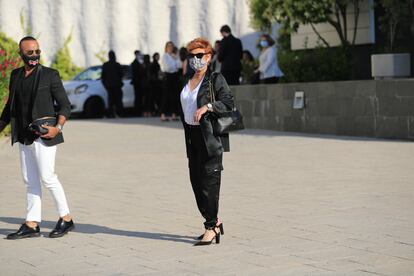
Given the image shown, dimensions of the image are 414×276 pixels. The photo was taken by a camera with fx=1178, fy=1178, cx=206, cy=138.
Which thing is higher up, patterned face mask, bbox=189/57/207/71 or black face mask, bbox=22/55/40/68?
black face mask, bbox=22/55/40/68

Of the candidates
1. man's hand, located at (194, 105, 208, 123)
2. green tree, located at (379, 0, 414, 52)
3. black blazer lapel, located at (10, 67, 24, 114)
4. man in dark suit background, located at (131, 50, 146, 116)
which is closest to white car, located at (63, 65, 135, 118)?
man in dark suit background, located at (131, 50, 146, 116)

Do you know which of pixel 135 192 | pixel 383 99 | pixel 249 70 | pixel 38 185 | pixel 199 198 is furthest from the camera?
pixel 249 70

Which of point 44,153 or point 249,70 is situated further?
point 249,70

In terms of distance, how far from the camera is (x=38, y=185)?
32.0ft

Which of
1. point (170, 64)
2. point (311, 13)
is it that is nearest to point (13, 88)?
point (311, 13)

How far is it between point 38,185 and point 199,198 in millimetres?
1487

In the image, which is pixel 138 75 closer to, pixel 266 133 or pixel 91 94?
pixel 91 94

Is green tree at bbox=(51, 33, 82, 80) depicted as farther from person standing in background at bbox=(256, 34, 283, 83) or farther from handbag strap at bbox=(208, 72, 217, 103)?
handbag strap at bbox=(208, 72, 217, 103)

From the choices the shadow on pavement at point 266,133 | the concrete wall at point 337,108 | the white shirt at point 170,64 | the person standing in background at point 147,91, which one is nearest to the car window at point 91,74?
the person standing in background at point 147,91

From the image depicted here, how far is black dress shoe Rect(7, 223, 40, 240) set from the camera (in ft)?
31.4

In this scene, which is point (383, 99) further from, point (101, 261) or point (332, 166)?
point (101, 261)

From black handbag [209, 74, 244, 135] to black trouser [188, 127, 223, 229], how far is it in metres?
0.14

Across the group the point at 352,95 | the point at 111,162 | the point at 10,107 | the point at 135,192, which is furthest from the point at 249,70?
the point at 10,107

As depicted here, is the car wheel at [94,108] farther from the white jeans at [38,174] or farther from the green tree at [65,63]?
the white jeans at [38,174]
